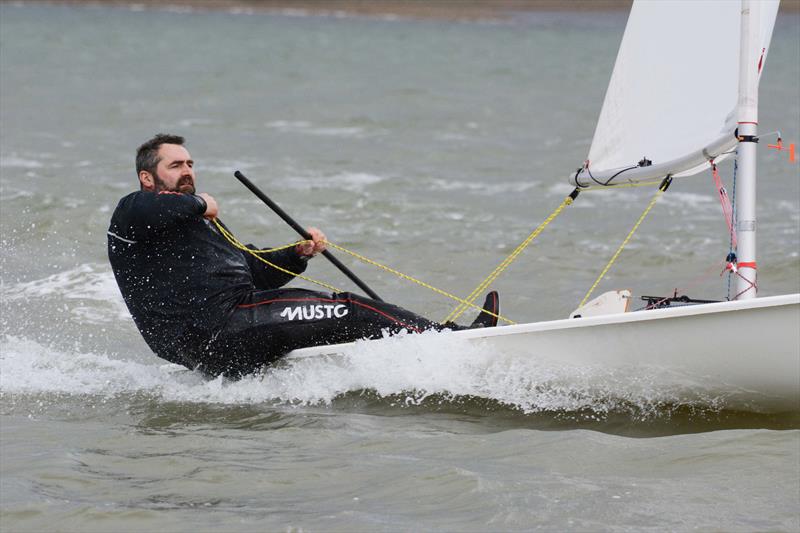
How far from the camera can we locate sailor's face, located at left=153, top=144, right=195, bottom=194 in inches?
181

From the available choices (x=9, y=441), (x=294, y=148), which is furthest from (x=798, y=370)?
(x=294, y=148)

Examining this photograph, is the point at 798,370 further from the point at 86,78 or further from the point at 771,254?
the point at 86,78

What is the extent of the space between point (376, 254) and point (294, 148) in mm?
5621

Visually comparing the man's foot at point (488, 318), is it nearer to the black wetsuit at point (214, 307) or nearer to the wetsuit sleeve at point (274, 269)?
the black wetsuit at point (214, 307)

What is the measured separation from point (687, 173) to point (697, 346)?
3.62ft

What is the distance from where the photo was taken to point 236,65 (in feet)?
81.2

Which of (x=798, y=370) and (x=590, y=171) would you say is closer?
(x=798, y=370)

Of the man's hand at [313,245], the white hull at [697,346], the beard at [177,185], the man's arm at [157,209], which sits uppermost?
the beard at [177,185]

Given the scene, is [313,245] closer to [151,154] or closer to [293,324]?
[293,324]

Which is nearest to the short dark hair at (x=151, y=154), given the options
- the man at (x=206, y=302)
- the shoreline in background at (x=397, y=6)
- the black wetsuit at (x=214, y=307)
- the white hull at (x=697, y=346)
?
the man at (x=206, y=302)

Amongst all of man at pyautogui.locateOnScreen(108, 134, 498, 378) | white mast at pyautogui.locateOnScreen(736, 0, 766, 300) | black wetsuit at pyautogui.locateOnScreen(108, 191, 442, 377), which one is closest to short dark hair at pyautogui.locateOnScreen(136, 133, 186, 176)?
man at pyautogui.locateOnScreen(108, 134, 498, 378)

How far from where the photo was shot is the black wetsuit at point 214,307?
15.0 feet

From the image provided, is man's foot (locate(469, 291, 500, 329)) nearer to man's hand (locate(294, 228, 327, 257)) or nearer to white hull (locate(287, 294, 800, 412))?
white hull (locate(287, 294, 800, 412))

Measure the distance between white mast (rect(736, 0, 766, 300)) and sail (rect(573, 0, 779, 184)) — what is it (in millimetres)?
123
